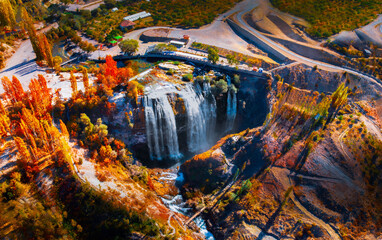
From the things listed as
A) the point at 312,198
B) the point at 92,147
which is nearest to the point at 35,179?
the point at 92,147

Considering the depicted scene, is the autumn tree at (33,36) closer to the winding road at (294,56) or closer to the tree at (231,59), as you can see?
the tree at (231,59)

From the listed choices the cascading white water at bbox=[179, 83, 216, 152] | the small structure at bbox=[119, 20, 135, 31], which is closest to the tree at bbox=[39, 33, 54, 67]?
the small structure at bbox=[119, 20, 135, 31]

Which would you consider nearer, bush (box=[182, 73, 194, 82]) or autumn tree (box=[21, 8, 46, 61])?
autumn tree (box=[21, 8, 46, 61])

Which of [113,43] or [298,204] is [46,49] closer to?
[113,43]

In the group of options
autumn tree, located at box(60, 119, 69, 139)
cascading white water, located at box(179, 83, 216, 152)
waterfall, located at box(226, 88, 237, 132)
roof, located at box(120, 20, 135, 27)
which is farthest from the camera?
roof, located at box(120, 20, 135, 27)

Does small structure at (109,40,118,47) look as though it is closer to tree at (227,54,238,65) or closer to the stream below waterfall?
tree at (227,54,238,65)

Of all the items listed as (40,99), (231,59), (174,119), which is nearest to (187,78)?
(174,119)
